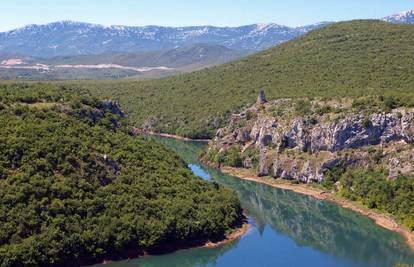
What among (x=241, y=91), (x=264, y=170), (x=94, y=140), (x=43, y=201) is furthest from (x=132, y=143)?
(x=241, y=91)

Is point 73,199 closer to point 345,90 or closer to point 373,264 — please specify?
point 373,264

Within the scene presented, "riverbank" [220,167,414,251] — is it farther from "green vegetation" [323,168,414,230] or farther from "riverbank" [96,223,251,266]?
"riverbank" [96,223,251,266]

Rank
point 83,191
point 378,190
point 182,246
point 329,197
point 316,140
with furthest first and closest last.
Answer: point 316,140, point 329,197, point 378,190, point 182,246, point 83,191

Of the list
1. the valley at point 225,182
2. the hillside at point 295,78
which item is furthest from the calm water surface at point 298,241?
the hillside at point 295,78

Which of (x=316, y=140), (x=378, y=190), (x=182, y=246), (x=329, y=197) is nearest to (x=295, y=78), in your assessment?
(x=316, y=140)

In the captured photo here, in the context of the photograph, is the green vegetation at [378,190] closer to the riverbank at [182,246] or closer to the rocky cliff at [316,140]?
the rocky cliff at [316,140]

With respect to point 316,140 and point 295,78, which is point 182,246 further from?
point 295,78

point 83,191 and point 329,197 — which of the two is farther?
point 329,197
